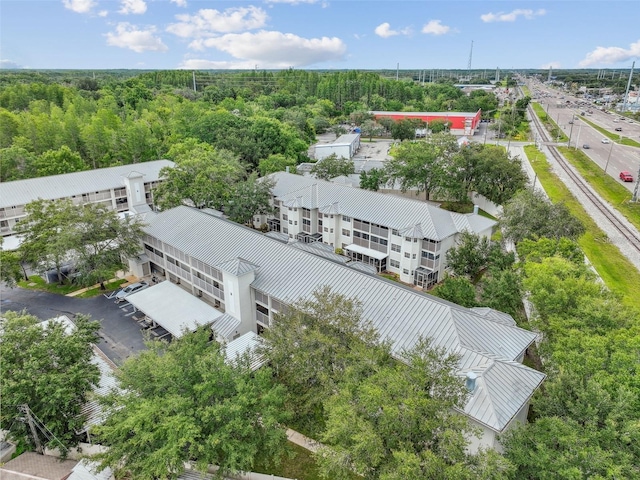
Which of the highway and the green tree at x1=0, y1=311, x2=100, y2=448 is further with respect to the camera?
the highway

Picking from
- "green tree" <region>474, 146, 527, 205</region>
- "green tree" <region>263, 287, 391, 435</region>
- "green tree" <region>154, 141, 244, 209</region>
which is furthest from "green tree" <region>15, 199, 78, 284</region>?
"green tree" <region>474, 146, 527, 205</region>

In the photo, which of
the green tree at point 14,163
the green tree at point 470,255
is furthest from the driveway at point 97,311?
the green tree at point 14,163

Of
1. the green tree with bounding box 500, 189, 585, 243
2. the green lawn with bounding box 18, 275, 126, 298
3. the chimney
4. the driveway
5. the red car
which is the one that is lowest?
the driveway

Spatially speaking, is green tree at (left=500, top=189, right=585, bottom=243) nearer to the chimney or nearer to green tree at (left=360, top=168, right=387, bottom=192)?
the chimney

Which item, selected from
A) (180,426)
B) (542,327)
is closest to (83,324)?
(180,426)

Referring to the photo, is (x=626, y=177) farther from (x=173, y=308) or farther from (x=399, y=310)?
(x=173, y=308)

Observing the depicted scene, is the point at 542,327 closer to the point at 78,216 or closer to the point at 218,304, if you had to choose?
the point at 218,304
